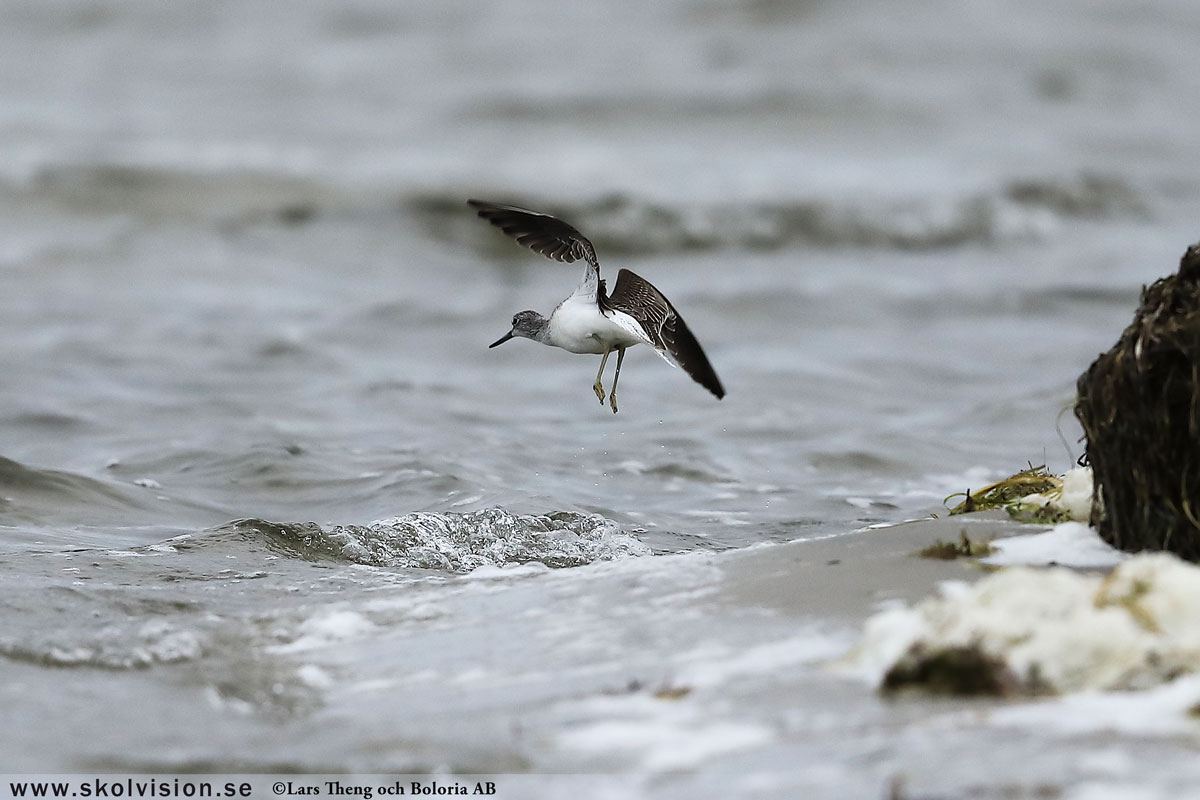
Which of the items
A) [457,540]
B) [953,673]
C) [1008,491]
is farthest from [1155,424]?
[457,540]

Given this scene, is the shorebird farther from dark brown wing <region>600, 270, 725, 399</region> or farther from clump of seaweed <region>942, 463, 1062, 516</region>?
clump of seaweed <region>942, 463, 1062, 516</region>

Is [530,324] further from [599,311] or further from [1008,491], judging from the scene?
[1008,491]

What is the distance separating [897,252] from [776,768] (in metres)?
13.9

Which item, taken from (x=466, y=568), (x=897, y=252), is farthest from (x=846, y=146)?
(x=466, y=568)

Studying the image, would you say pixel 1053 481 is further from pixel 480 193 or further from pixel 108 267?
pixel 480 193

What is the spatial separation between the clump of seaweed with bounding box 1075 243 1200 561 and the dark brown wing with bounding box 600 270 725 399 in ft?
6.62

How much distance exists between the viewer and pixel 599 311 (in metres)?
6.71

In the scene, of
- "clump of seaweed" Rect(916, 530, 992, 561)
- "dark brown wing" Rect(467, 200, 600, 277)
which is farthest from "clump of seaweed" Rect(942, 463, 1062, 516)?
"dark brown wing" Rect(467, 200, 600, 277)

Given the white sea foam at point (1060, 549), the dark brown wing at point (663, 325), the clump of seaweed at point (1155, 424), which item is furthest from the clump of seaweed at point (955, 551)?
the dark brown wing at point (663, 325)

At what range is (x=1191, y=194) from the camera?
17.8 metres

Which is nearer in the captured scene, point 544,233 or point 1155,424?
point 1155,424

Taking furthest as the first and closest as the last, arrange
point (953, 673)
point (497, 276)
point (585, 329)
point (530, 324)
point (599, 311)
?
point (497, 276), point (530, 324), point (585, 329), point (599, 311), point (953, 673)

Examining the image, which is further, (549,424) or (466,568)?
(549,424)

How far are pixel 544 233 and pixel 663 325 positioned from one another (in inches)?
25.8
